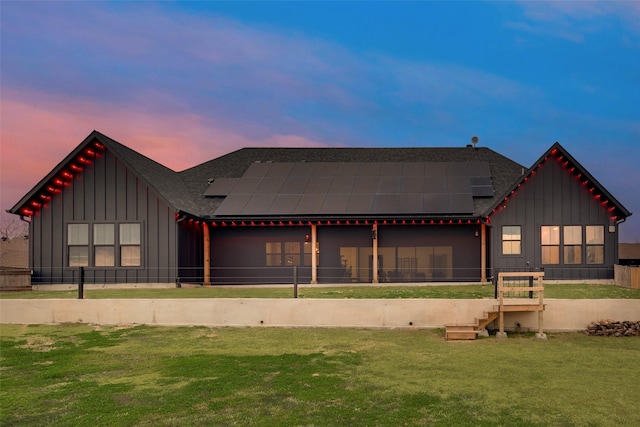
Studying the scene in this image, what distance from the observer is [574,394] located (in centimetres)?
1004

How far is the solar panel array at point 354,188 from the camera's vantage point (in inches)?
1115

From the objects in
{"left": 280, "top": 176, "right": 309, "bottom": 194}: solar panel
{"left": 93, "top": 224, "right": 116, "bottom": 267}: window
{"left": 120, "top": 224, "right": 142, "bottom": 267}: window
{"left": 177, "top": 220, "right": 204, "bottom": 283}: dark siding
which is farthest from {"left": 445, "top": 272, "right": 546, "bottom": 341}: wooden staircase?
{"left": 93, "top": 224, "right": 116, "bottom": 267}: window

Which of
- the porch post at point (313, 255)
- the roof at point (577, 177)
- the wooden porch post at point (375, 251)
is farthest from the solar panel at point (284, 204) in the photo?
the roof at point (577, 177)

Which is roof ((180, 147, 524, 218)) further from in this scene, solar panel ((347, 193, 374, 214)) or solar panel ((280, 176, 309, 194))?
solar panel ((347, 193, 374, 214))

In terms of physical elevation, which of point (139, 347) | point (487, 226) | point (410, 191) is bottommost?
point (139, 347)

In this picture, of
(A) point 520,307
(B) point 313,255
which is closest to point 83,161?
(B) point 313,255

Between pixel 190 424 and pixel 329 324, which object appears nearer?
pixel 190 424

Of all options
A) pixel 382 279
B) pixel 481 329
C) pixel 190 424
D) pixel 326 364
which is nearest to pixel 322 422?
pixel 190 424

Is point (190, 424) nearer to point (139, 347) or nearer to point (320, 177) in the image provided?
point (139, 347)

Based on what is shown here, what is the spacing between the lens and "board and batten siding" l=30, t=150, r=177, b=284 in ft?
83.9

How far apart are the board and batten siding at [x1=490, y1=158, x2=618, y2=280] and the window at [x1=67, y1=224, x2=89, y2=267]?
63.1ft

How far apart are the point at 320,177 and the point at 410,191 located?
549 cm

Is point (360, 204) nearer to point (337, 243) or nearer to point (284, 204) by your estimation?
point (337, 243)

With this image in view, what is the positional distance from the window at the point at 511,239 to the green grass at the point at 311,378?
10688mm
